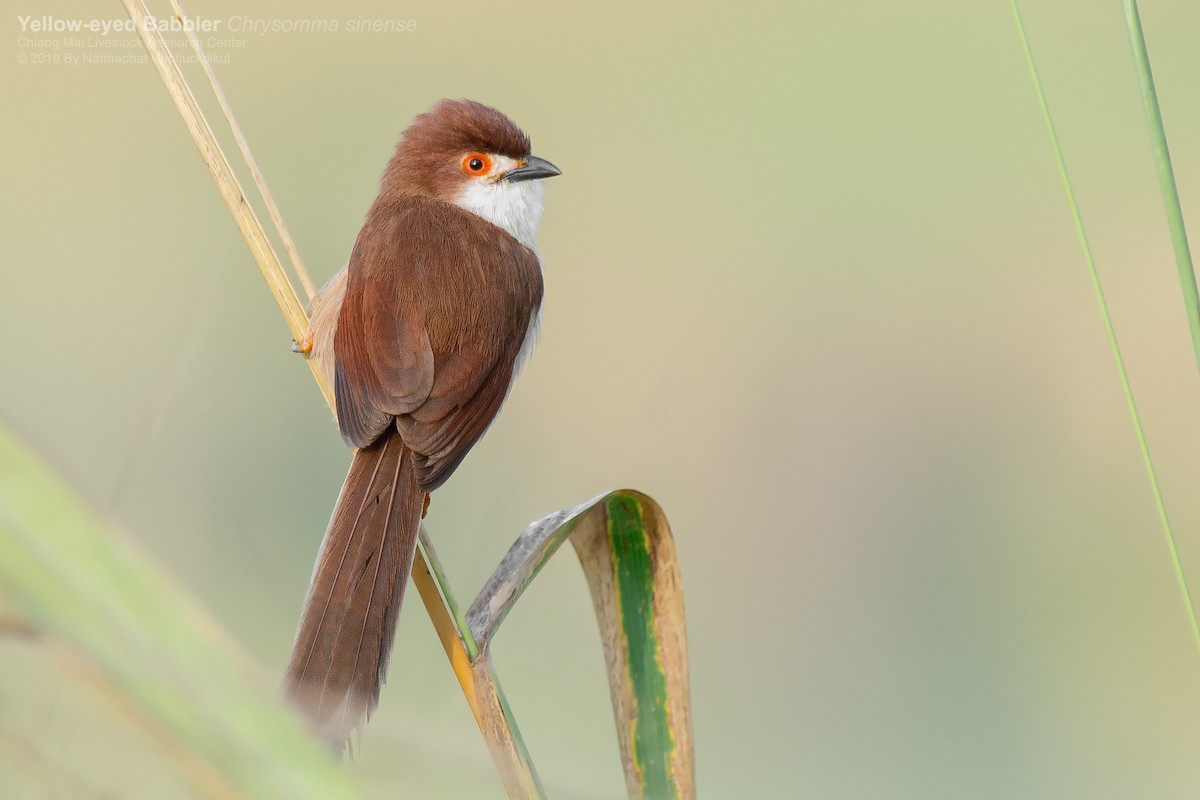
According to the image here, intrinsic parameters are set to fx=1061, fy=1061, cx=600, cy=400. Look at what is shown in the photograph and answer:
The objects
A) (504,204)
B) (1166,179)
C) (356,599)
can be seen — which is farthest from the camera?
(504,204)

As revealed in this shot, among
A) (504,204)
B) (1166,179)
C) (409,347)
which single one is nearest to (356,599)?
(409,347)

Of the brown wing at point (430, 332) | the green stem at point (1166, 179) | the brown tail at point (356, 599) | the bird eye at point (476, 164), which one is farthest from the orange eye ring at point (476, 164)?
the green stem at point (1166, 179)

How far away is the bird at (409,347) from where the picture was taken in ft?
5.78

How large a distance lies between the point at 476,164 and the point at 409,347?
0.88 meters

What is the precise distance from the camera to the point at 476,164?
323 cm

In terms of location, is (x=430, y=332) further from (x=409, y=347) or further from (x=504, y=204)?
(x=504, y=204)

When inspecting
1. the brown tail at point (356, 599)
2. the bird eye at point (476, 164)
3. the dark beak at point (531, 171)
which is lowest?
the brown tail at point (356, 599)

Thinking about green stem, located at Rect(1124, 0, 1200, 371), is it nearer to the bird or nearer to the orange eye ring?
the bird

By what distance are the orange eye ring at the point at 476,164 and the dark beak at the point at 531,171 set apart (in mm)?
64

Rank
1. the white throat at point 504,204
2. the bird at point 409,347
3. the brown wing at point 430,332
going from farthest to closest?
the white throat at point 504,204 < the brown wing at point 430,332 < the bird at point 409,347

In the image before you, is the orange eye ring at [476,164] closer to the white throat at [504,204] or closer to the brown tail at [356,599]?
the white throat at [504,204]

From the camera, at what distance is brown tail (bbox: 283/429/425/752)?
1.62m

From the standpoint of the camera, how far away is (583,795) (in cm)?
62

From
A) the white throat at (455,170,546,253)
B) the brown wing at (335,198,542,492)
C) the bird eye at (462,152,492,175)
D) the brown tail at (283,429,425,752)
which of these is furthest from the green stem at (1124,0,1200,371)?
the bird eye at (462,152,492,175)
